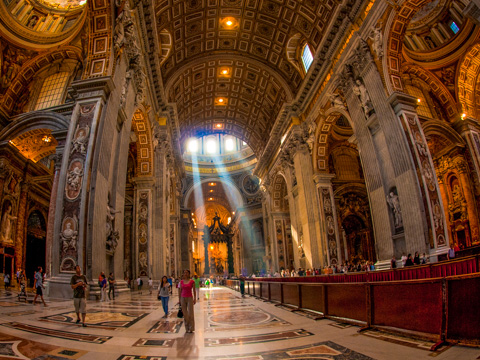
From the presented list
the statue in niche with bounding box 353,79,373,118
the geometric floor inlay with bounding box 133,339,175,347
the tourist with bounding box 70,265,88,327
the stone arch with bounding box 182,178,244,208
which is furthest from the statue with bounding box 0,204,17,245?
the stone arch with bounding box 182,178,244,208

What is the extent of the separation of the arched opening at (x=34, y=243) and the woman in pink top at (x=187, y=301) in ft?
52.0

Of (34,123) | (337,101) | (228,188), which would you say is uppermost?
(228,188)

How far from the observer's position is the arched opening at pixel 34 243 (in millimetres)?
16477

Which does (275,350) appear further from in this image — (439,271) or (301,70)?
(301,70)

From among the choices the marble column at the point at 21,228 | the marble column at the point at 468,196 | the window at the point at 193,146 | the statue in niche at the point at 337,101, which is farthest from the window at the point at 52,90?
the window at the point at 193,146

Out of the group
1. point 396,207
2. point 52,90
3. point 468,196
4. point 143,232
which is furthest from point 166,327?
point 468,196

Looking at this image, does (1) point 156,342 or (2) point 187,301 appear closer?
(1) point 156,342

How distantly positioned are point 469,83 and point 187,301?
17.0 meters

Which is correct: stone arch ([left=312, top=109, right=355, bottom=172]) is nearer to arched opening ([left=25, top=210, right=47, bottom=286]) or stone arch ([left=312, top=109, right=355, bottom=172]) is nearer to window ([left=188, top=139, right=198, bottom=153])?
arched opening ([left=25, top=210, right=47, bottom=286])

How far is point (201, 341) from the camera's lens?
11.2ft

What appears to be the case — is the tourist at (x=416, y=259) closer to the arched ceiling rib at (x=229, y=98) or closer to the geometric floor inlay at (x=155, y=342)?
the geometric floor inlay at (x=155, y=342)

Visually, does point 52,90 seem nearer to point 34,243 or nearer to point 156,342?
point 34,243

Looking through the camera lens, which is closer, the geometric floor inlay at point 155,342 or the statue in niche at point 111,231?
the geometric floor inlay at point 155,342

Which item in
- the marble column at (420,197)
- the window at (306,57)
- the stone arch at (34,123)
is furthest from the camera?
the window at (306,57)
